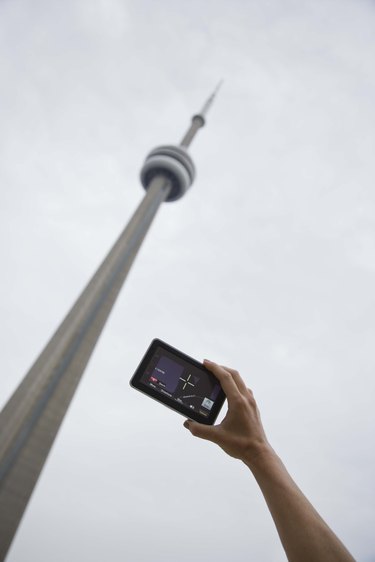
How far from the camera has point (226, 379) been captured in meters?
1.96

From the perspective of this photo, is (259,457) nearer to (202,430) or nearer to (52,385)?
(202,430)

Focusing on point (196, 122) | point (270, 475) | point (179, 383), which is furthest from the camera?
point (196, 122)

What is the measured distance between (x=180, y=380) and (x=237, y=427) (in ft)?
1.78

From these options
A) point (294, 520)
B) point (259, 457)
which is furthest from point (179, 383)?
point (294, 520)

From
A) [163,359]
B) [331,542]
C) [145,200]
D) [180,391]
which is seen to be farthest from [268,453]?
[145,200]

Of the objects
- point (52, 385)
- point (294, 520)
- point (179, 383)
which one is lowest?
point (294, 520)

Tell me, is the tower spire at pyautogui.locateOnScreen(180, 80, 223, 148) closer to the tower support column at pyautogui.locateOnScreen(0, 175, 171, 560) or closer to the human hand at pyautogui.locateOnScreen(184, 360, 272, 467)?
the tower support column at pyautogui.locateOnScreen(0, 175, 171, 560)

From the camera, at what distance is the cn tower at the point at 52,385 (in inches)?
1046

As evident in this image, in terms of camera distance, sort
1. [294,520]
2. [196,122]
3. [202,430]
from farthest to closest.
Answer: [196,122]
[202,430]
[294,520]

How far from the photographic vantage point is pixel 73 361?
102 ft

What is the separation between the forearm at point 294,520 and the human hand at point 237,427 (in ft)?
0.34

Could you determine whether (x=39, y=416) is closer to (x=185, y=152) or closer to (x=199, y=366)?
(x=199, y=366)

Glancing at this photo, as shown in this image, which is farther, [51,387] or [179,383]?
[51,387]

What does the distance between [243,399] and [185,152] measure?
4659cm
